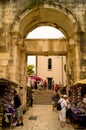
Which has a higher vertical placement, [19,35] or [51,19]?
[51,19]

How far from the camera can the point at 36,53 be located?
762 inches

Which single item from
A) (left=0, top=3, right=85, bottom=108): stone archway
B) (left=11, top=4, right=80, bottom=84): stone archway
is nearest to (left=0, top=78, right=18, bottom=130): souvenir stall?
(left=0, top=3, right=85, bottom=108): stone archway

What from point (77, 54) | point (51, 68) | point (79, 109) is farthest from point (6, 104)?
point (51, 68)

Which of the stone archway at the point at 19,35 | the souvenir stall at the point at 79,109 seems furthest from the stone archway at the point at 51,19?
the souvenir stall at the point at 79,109

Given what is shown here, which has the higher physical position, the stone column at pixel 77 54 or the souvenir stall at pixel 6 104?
the stone column at pixel 77 54

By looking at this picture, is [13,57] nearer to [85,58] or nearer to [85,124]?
[85,58]

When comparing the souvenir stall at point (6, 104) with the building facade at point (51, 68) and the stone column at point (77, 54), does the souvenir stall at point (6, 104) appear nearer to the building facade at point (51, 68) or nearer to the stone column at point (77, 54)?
the stone column at point (77, 54)

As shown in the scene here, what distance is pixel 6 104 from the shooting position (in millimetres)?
12594

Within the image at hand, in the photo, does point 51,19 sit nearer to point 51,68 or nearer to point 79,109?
point 79,109

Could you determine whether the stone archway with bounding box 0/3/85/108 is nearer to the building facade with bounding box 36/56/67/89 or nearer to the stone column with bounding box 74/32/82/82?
the stone column with bounding box 74/32/82/82

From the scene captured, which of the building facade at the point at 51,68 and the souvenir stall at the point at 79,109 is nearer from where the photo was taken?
the souvenir stall at the point at 79,109

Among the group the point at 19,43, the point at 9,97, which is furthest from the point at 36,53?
the point at 9,97

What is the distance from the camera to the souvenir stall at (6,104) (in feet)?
39.1

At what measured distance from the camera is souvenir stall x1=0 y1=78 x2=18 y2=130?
11905mm
